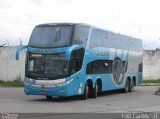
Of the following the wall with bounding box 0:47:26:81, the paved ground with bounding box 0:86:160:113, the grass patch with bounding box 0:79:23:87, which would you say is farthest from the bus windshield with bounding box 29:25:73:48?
the wall with bounding box 0:47:26:81

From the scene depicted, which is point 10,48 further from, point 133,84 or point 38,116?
point 38,116

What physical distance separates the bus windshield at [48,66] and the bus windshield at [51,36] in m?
0.55

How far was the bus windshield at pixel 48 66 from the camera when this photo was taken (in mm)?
21938

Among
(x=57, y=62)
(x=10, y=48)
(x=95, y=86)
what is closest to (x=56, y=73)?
(x=57, y=62)

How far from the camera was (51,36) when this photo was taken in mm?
22500

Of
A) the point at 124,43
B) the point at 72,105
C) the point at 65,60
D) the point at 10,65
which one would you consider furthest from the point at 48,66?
the point at 10,65

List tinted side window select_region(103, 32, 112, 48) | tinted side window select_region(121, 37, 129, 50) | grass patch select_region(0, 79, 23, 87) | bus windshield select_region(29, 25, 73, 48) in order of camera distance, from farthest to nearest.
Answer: grass patch select_region(0, 79, 23, 87), tinted side window select_region(121, 37, 129, 50), tinted side window select_region(103, 32, 112, 48), bus windshield select_region(29, 25, 73, 48)

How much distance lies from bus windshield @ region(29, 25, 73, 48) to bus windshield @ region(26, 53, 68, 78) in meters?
0.55

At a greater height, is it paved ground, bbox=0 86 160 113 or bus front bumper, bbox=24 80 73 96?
bus front bumper, bbox=24 80 73 96

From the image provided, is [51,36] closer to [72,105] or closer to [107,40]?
[72,105]

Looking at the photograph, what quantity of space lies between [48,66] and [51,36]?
147cm

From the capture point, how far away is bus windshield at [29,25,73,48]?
22.2 m

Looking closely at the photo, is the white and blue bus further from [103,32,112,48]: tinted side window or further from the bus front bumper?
[103,32,112,48]: tinted side window

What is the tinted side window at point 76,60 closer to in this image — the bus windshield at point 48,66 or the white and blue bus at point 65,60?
the white and blue bus at point 65,60
